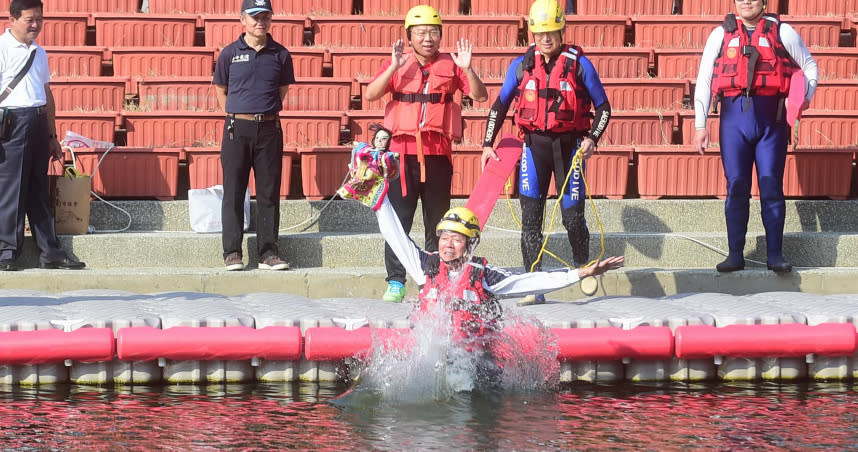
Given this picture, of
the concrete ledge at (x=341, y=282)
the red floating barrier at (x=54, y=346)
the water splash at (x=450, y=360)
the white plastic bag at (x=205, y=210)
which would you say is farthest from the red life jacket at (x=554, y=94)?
the red floating barrier at (x=54, y=346)

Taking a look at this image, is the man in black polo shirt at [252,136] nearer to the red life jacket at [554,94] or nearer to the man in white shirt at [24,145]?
the man in white shirt at [24,145]

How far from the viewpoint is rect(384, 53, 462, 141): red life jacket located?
878cm

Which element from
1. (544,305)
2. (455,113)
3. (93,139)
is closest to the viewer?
(544,305)

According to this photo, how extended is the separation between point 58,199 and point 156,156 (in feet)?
3.80

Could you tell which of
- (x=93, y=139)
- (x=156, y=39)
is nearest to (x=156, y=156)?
(x=93, y=139)

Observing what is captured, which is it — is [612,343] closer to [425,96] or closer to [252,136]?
[425,96]

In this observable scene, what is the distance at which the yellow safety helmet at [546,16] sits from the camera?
27.2 ft

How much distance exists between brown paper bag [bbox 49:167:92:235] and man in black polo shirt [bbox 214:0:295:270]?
49.1 inches

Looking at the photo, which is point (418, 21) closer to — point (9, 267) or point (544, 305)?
point (544, 305)

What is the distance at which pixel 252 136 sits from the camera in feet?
31.0

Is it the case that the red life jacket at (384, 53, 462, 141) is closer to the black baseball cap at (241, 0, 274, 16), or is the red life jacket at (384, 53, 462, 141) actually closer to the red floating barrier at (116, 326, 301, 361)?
the black baseball cap at (241, 0, 274, 16)

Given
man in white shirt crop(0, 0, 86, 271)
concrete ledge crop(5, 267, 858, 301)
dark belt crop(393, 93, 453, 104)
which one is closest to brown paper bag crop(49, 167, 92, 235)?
man in white shirt crop(0, 0, 86, 271)

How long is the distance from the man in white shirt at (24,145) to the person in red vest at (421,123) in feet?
8.43

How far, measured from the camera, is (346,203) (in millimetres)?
10672
